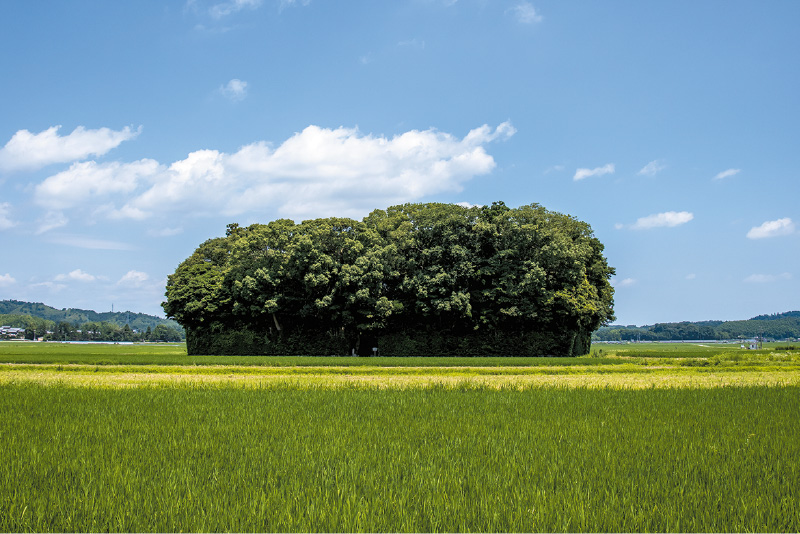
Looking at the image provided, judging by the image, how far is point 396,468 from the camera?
6.47 metres

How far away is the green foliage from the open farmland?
0.09ft

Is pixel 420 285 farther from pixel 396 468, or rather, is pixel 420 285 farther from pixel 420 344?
pixel 396 468

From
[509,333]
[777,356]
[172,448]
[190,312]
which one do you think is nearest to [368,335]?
[509,333]

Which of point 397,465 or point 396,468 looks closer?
point 396,468

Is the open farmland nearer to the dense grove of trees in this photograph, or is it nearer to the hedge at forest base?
the dense grove of trees

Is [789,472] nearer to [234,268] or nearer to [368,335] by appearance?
[368,335]

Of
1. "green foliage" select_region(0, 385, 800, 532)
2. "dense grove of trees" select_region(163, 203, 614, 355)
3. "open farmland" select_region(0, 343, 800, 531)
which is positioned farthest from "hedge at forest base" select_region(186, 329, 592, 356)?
"green foliage" select_region(0, 385, 800, 532)

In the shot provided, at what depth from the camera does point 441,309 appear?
49031 mm

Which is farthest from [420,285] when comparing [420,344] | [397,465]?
[397,465]

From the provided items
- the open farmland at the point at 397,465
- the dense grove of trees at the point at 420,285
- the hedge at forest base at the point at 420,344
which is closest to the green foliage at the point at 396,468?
the open farmland at the point at 397,465

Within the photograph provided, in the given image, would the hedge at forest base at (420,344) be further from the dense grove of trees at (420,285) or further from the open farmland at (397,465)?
the open farmland at (397,465)

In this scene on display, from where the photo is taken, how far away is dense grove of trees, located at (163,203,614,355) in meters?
49.7

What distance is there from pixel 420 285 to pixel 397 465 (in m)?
42.9

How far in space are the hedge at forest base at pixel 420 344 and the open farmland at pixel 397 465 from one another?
38953mm
